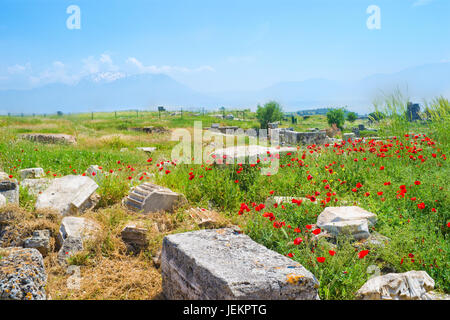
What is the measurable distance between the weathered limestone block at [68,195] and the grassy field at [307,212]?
0.69ft

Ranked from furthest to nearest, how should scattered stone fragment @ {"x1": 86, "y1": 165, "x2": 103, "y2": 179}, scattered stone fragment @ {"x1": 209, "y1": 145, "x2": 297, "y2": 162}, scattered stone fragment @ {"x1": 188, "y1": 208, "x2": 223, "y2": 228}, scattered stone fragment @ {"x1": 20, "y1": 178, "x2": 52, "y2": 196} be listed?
scattered stone fragment @ {"x1": 209, "y1": 145, "x2": 297, "y2": 162}, scattered stone fragment @ {"x1": 86, "y1": 165, "x2": 103, "y2": 179}, scattered stone fragment @ {"x1": 20, "y1": 178, "x2": 52, "y2": 196}, scattered stone fragment @ {"x1": 188, "y1": 208, "x2": 223, "y2": 228}

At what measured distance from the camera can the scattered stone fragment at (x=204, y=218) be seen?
453 cm

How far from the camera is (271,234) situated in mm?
4004

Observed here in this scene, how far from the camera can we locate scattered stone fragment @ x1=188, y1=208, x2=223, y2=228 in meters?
4.53

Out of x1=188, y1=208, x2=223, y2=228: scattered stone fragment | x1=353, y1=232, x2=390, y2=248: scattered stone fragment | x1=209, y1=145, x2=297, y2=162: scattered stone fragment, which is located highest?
x1=209, y1=145, x2=297, y2=162: scattered stone fragment

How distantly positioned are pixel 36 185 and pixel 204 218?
10.1ft

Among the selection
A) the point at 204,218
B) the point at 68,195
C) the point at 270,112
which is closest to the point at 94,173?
the point at 68,195

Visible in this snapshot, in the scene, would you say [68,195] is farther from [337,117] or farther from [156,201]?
[337,117]

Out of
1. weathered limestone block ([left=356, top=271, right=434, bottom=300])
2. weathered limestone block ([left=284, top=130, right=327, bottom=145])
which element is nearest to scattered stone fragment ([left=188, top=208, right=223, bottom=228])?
weathered limestone block ([left=356, top=271, right=434, bottom=300])

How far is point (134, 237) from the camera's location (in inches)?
171

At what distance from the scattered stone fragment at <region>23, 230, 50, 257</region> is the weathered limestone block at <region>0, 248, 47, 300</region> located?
64 cm

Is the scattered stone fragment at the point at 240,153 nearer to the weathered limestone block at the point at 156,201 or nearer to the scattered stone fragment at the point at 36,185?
the weathered limestone block at the point at 156,201

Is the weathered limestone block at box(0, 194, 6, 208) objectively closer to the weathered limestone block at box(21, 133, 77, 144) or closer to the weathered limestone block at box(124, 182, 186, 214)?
the weathered limestone block at box(124, 182, 186, 214)
